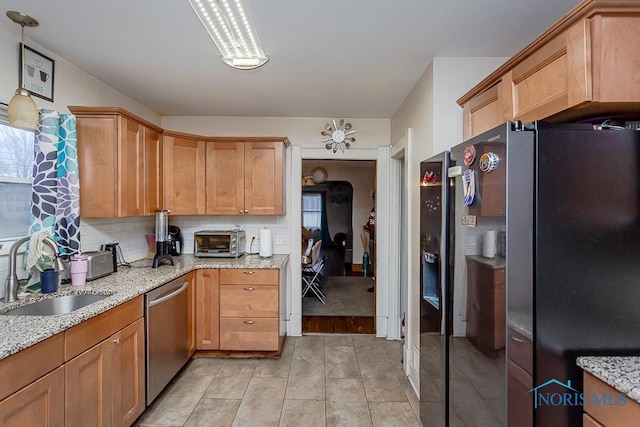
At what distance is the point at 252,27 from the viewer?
184 cm

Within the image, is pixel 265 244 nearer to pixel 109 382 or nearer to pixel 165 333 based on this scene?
pixel 165 333

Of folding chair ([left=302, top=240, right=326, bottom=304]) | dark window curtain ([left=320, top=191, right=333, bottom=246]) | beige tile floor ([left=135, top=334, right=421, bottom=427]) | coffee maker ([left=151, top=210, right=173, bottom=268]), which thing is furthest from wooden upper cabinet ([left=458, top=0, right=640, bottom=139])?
dark window curtain ([left=320, top=191, right=333, bottom=246])

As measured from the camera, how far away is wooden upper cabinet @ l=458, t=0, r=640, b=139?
1.13 m

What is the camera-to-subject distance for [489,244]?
1307 millimetres

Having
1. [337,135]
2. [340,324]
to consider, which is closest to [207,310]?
[340,324]

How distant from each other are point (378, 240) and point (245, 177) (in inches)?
63.2

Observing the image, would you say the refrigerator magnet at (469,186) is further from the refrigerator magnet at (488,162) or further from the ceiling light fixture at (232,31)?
the ceiling light fixture at (232,31)

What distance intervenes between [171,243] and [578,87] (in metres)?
3.53

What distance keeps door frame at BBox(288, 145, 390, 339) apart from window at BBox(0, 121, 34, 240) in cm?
224

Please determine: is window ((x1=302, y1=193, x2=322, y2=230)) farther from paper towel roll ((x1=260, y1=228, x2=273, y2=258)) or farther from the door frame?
paper towel roll ((x1=260, y1=228, x2=273, y2=258))

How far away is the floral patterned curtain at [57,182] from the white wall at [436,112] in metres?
2.49

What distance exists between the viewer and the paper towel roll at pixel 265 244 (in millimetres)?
3447

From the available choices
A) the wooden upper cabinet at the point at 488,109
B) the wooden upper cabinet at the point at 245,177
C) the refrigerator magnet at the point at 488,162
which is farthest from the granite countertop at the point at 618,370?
the wooden upper cabinet at the point at 245,177

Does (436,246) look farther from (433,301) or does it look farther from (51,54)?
(51,54)
